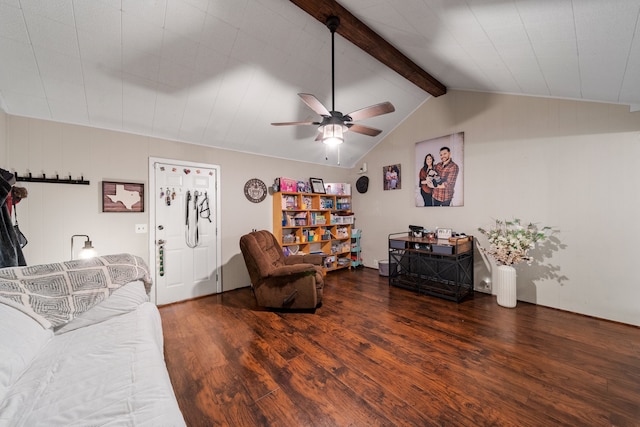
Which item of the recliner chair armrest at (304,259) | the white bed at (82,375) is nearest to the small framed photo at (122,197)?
the white bed at (82,375)

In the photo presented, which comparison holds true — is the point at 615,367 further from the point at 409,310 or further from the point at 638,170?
the point at 638,170

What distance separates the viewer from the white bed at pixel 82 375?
2.72 feet

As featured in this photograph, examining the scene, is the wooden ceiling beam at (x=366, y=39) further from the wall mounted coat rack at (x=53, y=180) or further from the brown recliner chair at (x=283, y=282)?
the wall mounted coat rack at (x=53, y=180)

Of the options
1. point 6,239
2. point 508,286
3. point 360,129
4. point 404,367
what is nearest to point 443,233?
point 508,286

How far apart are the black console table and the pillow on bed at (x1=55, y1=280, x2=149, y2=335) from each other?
11.0 feet

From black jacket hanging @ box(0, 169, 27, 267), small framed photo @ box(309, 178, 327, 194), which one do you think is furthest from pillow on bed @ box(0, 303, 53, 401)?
small framed photo @ box(309, 178, 327, 194)

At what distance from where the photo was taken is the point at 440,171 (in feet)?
13.2

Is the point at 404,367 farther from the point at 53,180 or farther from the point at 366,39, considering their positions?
the point at 53,180

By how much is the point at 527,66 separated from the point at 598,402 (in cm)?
294

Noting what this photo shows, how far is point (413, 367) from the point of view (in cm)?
195

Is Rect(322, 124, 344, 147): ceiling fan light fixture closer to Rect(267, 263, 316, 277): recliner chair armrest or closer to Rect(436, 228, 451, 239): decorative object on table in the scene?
Rect(267, 263, 316, 277): recliner chair armrest

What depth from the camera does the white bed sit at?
0.83 metres

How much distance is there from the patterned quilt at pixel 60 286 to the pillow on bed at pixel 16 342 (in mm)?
68

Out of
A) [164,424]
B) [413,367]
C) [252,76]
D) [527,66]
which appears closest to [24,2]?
[252,76]
